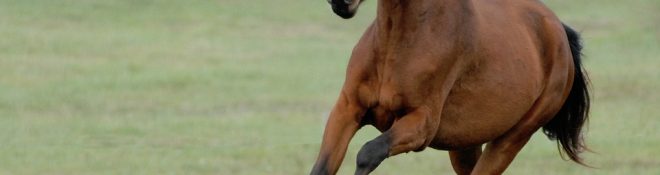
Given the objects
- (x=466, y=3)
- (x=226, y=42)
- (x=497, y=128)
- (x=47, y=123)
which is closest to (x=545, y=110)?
(x=497, y=128)

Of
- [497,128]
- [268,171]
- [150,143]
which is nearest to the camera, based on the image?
[497,128]

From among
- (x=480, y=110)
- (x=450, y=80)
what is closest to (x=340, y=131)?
(x=450, y=80)

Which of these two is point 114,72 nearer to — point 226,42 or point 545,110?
point 226,42

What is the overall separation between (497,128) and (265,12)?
18328 mm

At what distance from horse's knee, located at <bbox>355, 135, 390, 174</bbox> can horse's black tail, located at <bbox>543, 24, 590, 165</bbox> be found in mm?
2225

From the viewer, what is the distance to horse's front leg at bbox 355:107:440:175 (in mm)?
7254

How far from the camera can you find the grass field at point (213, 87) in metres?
Answer: 12.4

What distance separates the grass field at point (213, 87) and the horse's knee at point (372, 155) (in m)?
4.33

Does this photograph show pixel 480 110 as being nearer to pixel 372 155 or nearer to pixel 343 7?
pixel 372 155

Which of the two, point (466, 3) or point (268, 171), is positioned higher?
point (466, 3)

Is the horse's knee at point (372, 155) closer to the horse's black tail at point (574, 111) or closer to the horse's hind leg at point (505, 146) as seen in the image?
the horse's hind leg at point (505, 146)

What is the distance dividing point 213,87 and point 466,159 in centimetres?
907

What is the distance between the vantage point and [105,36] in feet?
74.8

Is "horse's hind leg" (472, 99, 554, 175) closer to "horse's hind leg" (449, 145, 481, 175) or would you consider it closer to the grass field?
"horse's hind leg" (449, 145, 481, 175)
